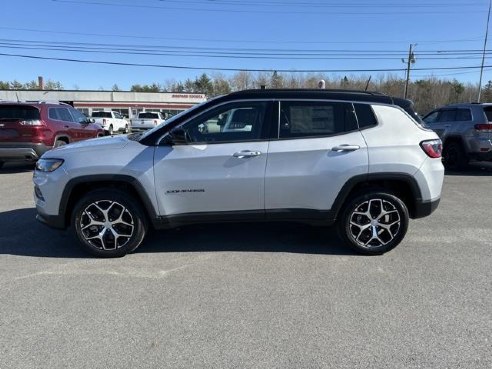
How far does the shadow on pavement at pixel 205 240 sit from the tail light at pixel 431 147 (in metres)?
1.44

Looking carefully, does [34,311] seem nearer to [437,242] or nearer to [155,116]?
[437,242]

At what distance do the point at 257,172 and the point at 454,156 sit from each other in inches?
355

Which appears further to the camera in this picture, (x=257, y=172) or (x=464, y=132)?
(x=464, y=132)

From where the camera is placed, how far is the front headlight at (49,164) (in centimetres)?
498

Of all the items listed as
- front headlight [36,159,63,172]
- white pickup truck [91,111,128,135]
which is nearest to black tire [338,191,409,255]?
front headlight [36,159,63,172]

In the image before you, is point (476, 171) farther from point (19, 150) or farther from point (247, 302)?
point (19, 150)

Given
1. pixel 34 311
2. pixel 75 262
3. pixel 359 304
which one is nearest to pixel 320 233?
Result: pixel 359 304

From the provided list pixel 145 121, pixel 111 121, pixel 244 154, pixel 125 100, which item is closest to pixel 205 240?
pixel 244 154

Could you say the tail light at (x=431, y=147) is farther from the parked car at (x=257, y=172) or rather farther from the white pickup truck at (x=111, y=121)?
the white pickup truck at (x=111, y=121)

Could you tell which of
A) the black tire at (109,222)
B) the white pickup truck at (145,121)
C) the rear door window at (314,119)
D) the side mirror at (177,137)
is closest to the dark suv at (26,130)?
the black tire at (109,222)

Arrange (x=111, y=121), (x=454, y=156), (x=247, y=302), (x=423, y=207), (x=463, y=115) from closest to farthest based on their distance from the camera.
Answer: (x=247, y=302)
(x=423, y=207)
(x=463, y=115)
(x=454, y=156)
(x=111, y=121)

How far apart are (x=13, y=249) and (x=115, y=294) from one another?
2048mm

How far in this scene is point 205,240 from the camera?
570 centimetres

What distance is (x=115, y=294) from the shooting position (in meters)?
4.14
